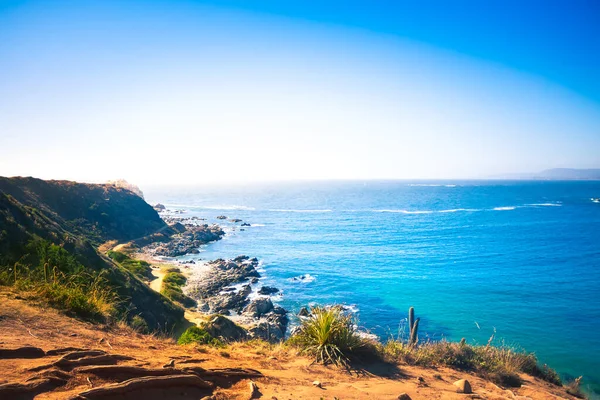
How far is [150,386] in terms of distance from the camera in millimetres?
4941

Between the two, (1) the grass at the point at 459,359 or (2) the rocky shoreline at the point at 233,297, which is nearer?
(1) the grass at the point at 459,359

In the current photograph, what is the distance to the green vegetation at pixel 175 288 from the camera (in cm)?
3278

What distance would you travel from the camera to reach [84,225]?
2239 inches

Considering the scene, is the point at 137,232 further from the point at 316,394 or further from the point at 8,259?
the point at 316,394

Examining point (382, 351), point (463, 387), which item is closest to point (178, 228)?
point (382, 351)

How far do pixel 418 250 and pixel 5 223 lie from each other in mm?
55173

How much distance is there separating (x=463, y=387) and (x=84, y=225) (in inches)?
2585

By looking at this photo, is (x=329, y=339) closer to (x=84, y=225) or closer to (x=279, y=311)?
(x=279, y=311)

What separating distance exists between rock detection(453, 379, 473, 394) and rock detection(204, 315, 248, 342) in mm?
16576

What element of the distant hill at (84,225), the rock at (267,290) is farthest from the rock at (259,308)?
the distant hill at (84,225)

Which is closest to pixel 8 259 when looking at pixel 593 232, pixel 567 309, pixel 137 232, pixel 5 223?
pixel 5 223

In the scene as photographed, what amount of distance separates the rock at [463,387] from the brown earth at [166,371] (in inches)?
5.5

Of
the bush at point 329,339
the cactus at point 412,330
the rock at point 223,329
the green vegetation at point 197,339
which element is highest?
the bush at point 329,339

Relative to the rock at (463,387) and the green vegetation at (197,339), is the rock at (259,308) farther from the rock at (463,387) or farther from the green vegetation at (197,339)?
the rock at (463,387)
